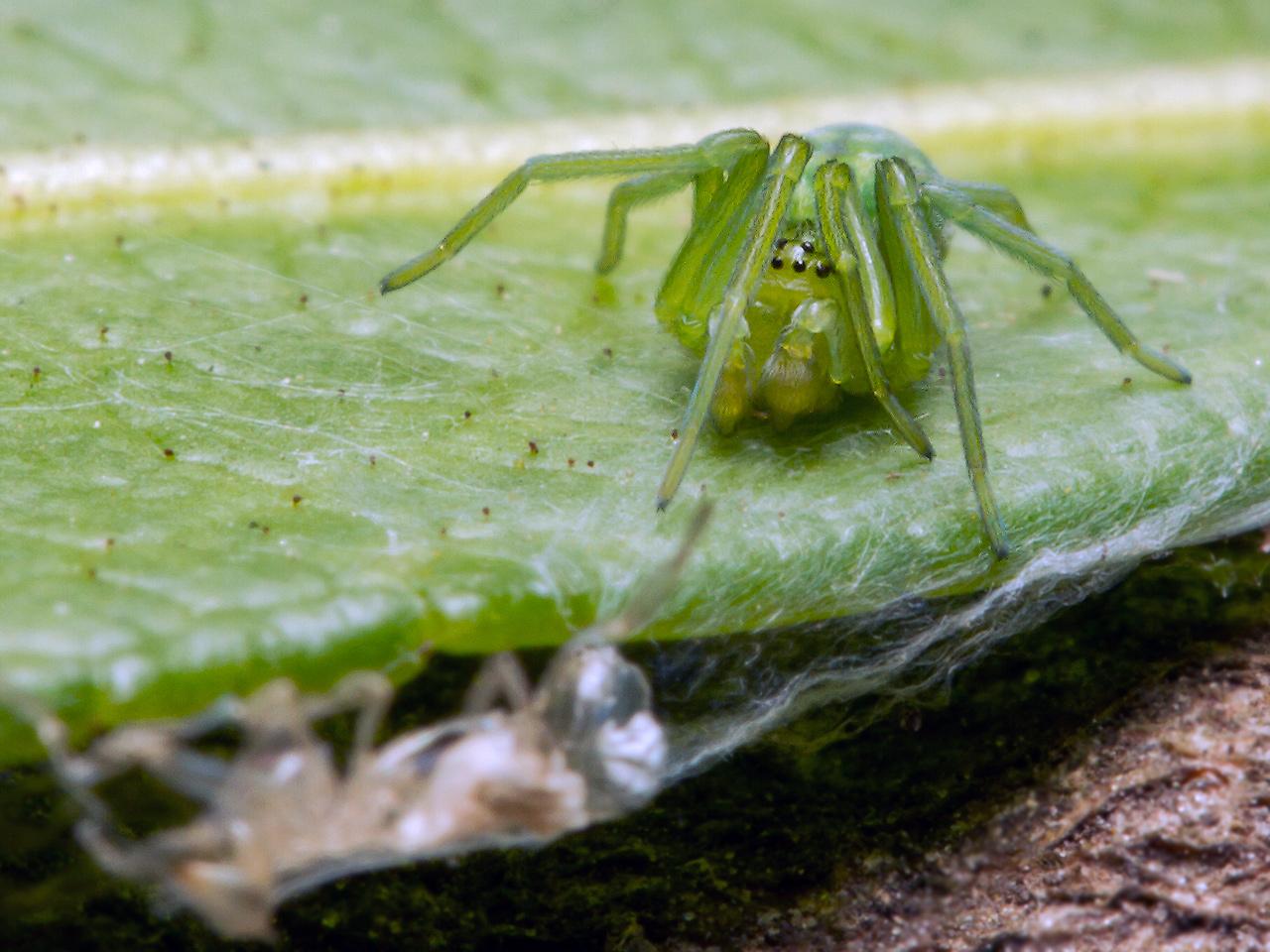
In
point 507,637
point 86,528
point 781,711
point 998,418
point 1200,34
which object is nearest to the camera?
point 507,637

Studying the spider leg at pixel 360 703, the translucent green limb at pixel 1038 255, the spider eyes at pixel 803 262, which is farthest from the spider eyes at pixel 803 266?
the spider leg at pixel 360 703

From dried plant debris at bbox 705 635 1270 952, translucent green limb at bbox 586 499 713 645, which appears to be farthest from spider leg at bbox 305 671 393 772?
dried plant debris at bbox 705 635 1270 952

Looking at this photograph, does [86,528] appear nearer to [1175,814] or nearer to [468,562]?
[468,562]

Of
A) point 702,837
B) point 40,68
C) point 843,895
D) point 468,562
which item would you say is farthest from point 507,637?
point 40,68

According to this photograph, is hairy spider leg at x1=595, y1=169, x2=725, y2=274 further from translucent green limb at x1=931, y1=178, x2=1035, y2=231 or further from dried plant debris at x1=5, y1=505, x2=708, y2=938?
dried plant debris at x1=5, y1=505, x2=708, y2=938

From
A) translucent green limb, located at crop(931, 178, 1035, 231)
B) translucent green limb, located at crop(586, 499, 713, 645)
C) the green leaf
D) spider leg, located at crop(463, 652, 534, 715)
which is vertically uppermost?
translucent green limb, located at crop(931, 178, 1035, 231)
